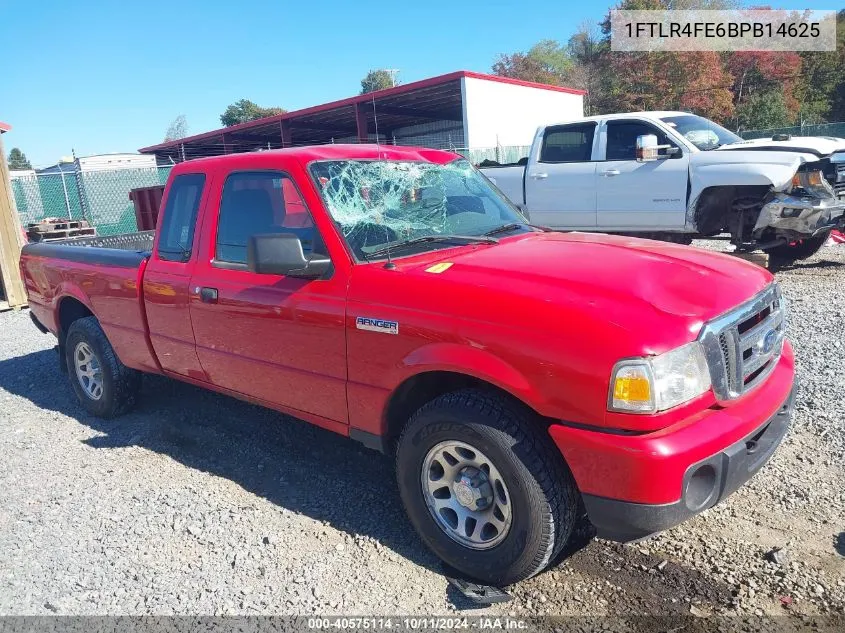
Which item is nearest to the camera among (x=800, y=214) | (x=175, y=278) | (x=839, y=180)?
(x=175, y=278)

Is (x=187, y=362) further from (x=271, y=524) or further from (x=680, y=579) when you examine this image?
(x=680, y=579)

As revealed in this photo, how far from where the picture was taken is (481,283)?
2.78 meters

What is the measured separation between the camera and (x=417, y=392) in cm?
309

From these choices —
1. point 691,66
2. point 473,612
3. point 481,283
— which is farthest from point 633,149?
point 691,66

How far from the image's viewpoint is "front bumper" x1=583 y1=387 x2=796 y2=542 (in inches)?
93.2

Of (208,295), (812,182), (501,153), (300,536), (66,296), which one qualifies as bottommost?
(300,536)

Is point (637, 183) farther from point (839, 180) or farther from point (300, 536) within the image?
point (300, 536)

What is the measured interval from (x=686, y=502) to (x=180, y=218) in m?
3.44

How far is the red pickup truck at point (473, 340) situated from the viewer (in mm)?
2395

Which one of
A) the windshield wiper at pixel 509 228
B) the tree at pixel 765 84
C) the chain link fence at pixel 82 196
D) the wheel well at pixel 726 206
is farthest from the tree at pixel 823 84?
the windshield wiper at pixel 509 228

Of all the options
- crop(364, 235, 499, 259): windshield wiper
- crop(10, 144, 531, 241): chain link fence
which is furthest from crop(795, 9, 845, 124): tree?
crop(364, 235, 499, 259): windshield wiper

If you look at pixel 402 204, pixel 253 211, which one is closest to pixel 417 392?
pixel 402 204

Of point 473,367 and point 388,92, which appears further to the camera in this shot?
point 388,92

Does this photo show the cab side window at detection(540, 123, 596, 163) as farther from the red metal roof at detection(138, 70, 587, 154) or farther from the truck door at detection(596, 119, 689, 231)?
the red metal roof at detection(138, 70, 587, 154)
